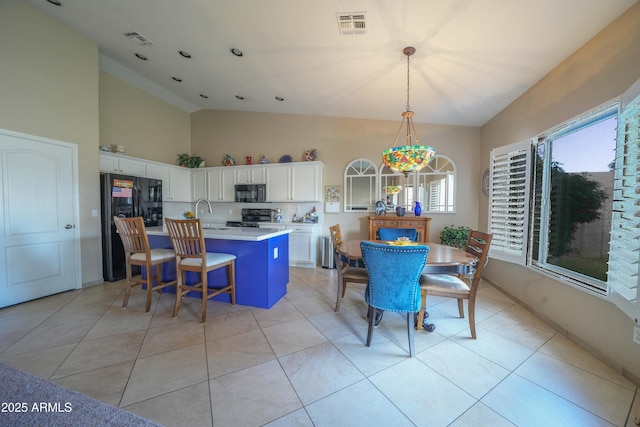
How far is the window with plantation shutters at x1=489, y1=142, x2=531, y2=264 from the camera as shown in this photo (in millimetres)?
2762

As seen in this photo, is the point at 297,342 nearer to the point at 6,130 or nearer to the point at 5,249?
the point at 5,249

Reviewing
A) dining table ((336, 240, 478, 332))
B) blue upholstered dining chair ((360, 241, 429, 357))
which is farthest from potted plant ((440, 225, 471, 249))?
blue upholstered dining chair ((360, 241, 429, 357))

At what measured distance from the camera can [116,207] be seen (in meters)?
3.53

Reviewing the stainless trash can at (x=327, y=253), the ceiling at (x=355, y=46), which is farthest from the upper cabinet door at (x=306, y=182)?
the ceiling at (x=355, y=46)

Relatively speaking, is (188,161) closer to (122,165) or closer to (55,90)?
(122,165)

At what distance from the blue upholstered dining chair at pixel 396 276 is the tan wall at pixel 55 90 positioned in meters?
3.98

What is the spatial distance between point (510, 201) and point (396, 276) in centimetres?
230

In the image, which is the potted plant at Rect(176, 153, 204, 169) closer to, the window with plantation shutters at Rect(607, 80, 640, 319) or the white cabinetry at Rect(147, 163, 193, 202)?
the white cabinetry at Rect(147, 163, 193, 202)

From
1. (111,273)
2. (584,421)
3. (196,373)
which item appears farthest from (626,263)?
(111,273)

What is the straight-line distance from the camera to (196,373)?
163 cm

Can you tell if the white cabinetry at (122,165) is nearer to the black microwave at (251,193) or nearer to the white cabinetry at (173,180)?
the white cabinetry at (173,180)

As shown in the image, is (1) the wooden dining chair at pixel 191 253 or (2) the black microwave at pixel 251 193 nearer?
(1) the wooden dining chair at pixel 191 253

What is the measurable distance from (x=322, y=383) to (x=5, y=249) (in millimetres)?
3829

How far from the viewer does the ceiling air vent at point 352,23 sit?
2.08 metres
